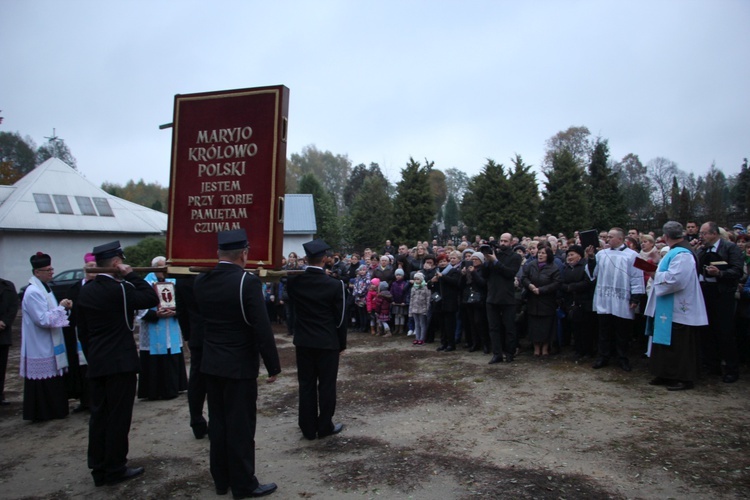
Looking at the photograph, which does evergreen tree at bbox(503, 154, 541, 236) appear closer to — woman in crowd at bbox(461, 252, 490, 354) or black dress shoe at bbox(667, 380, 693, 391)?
woman in crowd at bbox(461, 252, 490, 354)

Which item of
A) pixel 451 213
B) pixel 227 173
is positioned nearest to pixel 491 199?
pixel 227 173

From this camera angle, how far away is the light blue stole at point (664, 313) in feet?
22.9

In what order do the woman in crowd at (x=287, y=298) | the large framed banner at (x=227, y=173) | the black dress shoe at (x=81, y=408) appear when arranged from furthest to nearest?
the woman in crowd at (x=287, y=298) < the black dress shoe at (x=81, y=408) < the large framed banner at (x=227, y=173)

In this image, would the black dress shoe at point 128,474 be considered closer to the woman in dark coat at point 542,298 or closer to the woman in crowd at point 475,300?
the woman in crowd at point 475,300

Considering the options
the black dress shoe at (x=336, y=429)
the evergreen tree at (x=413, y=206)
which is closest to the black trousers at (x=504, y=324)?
the black dress shoe at (x=336, y=429)

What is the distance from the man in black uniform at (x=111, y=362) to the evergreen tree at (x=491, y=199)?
24.0 metres

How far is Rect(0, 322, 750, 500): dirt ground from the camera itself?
4.45 m

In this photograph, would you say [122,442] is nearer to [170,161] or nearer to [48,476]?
[48,476]

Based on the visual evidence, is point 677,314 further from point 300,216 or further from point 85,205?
point 85,205

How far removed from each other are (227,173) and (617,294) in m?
6.16

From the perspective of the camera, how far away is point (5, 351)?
772 centimetres

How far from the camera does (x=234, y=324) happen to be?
14.5 ft

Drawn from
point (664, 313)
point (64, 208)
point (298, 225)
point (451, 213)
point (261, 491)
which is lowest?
point (261, 491)

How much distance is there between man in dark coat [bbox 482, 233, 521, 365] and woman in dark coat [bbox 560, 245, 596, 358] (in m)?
0.87
